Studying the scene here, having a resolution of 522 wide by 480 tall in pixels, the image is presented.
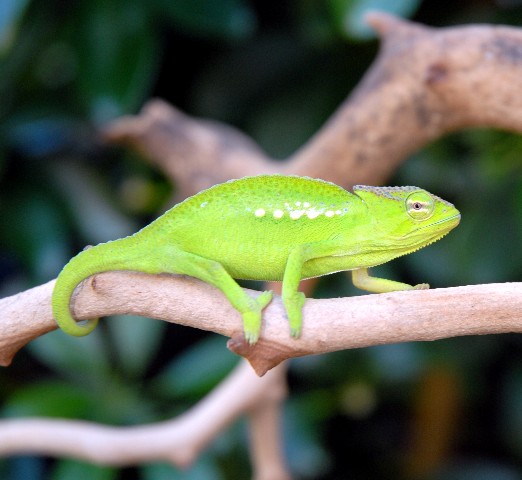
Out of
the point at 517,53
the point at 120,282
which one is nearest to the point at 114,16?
the point at 517,53

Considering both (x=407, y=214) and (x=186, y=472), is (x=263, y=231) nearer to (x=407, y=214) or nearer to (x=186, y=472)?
(x=407, y=214)

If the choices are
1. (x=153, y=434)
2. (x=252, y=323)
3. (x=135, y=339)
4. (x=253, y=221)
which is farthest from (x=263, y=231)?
(x=135, y=339)

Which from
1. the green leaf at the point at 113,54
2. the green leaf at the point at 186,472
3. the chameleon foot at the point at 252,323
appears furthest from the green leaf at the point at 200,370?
the chameleon foot at the point at 252,323

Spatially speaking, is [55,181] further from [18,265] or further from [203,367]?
[203,367]

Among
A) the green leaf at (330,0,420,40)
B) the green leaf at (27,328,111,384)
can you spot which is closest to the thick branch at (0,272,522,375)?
the green leaf at (330,0,420,40)

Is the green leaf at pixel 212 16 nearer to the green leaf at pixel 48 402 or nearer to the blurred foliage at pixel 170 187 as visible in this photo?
the blurred foliage at pixel 170 187

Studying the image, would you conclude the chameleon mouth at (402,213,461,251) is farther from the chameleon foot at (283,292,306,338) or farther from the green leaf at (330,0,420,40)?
the green leaf at (330,0,420,40)
